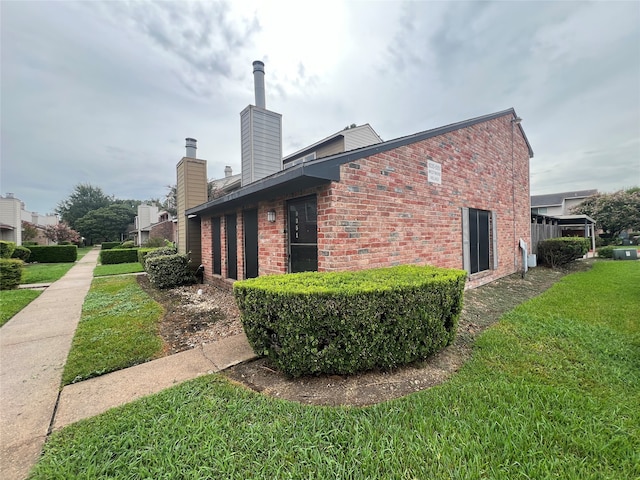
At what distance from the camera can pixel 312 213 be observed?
4477mm

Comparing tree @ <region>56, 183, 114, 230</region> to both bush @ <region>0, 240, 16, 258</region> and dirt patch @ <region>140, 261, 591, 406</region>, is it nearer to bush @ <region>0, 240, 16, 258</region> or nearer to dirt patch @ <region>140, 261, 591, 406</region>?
bush @ <region>0, 240, 16, 258</region>

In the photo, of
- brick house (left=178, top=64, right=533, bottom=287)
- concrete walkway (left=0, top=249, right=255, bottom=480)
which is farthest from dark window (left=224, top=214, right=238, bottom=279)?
concrete walkway (left=0, top=249, right=255, bottom=480)

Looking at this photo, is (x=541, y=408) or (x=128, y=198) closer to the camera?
(x=541, y=408)

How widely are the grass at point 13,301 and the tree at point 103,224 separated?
45.6 metres

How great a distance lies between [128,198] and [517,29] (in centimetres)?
7206

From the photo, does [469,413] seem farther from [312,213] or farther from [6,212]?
[6,212]

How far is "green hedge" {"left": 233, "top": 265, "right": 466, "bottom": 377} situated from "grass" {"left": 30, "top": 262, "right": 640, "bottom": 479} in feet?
1.51

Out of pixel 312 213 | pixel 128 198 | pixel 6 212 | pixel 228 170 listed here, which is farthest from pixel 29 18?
pixel 128 198

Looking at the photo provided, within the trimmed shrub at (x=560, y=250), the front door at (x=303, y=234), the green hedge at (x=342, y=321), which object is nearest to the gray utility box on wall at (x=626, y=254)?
→ the trimmed shrub at (x=560, y=250)

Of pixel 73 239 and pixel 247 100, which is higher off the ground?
pixel 247 100

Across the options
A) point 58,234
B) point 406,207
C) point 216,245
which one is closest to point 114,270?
point 216,245

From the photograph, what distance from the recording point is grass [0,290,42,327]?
5.62 m

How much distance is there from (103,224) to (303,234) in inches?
2140

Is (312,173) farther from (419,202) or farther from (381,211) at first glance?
(419,202)
